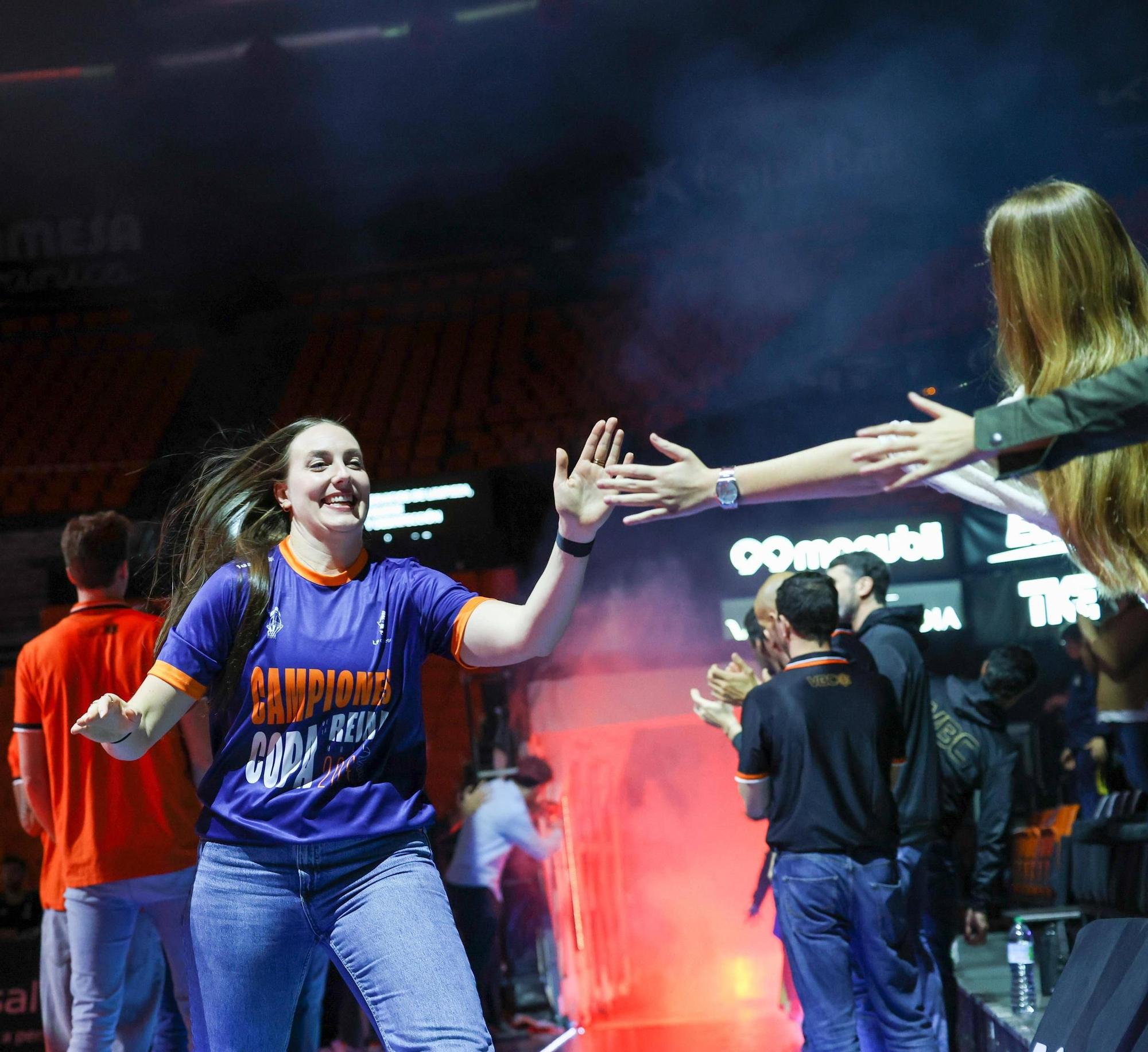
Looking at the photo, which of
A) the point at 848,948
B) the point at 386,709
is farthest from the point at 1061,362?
the point at 848,948

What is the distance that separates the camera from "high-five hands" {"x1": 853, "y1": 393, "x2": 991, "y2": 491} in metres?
1.54

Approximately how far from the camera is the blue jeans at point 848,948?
10.8 ft

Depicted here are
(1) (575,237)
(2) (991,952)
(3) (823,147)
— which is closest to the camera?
(2) (991,952)

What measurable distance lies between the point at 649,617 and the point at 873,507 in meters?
1.53

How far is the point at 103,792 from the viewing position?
324cm

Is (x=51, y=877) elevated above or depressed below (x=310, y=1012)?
above

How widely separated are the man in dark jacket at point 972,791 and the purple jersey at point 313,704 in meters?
2.59

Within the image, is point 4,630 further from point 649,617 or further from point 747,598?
point 747,598

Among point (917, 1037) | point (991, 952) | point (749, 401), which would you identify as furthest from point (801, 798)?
point (749, 401)

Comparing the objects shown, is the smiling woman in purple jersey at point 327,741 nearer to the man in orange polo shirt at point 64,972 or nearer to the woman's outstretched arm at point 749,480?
the woman's outstretched arm at point 749,480

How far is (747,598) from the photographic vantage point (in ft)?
23.3

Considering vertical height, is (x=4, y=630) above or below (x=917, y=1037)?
above

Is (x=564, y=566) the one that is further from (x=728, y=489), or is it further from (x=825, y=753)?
(x=825, y=753)

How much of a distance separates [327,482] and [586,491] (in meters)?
0.50
